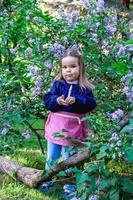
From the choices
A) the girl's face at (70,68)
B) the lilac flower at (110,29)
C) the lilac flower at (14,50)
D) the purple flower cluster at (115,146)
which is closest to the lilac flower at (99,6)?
the lilac flower at (110,29)

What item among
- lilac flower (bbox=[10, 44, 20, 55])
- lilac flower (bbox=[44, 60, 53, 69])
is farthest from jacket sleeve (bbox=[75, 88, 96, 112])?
lilac flower (bbox=[10, 44, 20, 55])

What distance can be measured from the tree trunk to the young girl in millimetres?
118

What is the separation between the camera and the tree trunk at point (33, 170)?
11.3 feet

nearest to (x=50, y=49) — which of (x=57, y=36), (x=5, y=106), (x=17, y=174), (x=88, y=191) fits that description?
(x=57, y=36)

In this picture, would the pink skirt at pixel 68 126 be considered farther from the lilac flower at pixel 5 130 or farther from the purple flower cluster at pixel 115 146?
the purple flower cluster at pixel 115 146

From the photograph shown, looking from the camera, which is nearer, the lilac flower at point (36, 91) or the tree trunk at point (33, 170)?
the tree trunk at point (33, 170)

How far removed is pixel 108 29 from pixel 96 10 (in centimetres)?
18

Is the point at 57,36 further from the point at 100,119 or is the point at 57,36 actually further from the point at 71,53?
the point at 100,119

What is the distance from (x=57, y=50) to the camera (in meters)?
4.22

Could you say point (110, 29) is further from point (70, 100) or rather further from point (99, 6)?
point (70, 100)

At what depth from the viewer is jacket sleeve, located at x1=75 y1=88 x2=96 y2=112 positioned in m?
3.76

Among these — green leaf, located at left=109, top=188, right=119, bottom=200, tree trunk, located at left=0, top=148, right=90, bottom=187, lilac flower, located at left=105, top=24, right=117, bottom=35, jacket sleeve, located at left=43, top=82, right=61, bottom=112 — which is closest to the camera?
green leaf, located at left=109, top=188, right=119, bottom=200

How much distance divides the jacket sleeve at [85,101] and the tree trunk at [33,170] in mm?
425

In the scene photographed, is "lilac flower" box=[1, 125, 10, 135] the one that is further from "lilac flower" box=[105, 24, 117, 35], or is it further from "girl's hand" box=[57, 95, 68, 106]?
"lilac flower" box=[105, 24, 117, 35]
